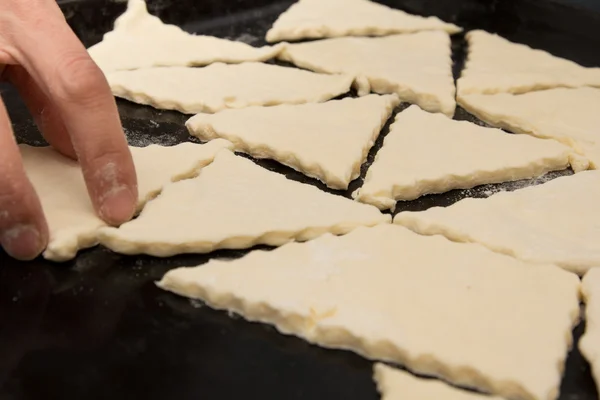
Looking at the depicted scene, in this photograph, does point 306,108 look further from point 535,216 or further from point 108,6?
point 108,6

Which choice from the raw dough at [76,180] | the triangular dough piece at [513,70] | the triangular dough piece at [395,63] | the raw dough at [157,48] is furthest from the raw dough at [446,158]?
the raw dough at [157,48]

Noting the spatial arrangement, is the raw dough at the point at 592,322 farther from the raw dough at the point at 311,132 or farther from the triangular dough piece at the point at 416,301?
the raw dough at the point at 311,132

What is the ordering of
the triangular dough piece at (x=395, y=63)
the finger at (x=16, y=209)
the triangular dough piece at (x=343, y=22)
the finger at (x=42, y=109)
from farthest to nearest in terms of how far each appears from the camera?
the triangular dough piece at (x=343, y=22) → the triangular dough piece at (x=395, y=63) → the finger at (x=42, y=109) → the finger at (x=16, y=209)

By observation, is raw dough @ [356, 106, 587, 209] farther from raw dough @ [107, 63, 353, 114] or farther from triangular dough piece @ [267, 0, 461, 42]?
triangular dough piece @ [267, 0, 461, 42]

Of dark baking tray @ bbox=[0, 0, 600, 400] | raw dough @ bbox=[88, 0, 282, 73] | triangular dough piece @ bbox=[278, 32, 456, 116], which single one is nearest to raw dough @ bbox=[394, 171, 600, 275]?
dark baking tray @ bbox=[0, 0, 600, 400]

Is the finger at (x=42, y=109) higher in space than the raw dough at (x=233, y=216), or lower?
higher

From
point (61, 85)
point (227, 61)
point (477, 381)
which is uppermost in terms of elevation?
point (61, 85)

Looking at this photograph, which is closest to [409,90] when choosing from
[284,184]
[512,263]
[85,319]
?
[284,184]
